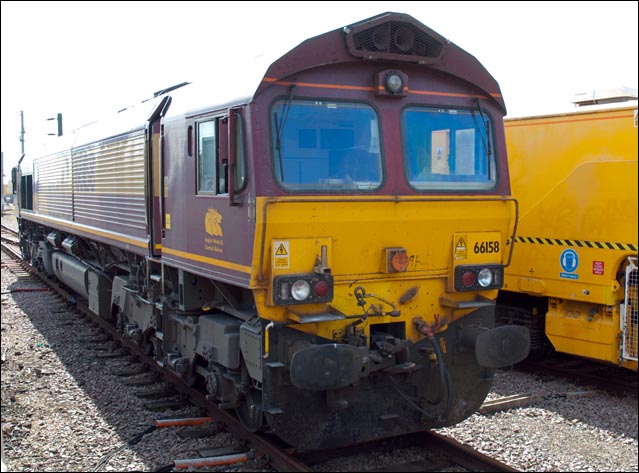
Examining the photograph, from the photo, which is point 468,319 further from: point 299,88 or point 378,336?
point 299,88

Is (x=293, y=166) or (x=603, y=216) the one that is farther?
(x=603, y=216)

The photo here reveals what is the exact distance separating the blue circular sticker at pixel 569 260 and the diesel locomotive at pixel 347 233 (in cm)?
247

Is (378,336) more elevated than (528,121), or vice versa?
(528,121)

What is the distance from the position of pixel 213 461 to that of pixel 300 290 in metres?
1.62

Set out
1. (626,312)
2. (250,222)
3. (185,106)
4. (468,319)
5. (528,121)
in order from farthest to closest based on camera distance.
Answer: (528,121) → (626,312) → (185,106) → (468,319) → (250,222)

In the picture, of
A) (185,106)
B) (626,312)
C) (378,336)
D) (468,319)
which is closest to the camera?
(378,336)

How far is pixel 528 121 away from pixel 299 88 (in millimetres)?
4739

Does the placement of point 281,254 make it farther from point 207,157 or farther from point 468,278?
point 468,278

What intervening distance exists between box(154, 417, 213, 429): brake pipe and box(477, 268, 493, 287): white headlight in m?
2.87

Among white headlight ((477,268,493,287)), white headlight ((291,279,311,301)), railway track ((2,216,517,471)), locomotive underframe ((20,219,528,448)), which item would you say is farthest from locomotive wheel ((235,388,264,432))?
white headlight ((477,268,493,287))

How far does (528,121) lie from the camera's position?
9.23 metres

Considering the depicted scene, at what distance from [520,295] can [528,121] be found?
2.35 meters

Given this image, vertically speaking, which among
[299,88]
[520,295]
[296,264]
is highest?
[299,88]

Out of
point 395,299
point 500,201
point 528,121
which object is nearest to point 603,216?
point 528,121
